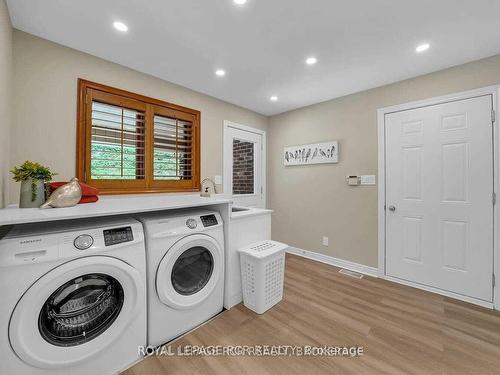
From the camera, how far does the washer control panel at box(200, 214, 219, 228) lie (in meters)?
1.76

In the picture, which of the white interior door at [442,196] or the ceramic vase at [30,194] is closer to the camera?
the ceramic vase at [30,194]

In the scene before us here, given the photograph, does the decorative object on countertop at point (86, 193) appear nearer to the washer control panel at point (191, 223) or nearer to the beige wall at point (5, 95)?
the beige wall at point (5, 95)

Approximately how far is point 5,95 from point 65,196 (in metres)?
0.79

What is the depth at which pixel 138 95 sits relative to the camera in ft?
7.61

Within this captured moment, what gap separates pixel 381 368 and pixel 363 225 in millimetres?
1695

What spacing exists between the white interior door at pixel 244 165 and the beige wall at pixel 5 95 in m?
2.13

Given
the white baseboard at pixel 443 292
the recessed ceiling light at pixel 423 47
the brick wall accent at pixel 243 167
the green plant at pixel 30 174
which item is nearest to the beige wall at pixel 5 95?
the green plant at pixel 30 174

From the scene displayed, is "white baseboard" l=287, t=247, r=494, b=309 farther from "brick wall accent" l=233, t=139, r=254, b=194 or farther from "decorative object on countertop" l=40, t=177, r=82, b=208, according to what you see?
"decorative object on countertop" l=40, t=177, r=82, b=208

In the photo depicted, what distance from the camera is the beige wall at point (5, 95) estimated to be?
1.34 metres

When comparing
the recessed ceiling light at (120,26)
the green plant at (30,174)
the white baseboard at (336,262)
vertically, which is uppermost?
the recessed ceiling light at (120,26)

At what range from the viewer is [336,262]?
9.89 ft

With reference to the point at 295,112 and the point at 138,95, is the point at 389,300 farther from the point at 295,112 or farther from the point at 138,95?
the point at 138,95

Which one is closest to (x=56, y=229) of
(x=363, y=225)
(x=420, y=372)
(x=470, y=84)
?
(x=420, y=372)

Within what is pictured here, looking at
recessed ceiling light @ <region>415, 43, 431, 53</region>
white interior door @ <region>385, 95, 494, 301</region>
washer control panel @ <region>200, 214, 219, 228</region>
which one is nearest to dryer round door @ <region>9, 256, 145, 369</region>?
washer control panel @ <region>200, 214, 219, 228</region>
